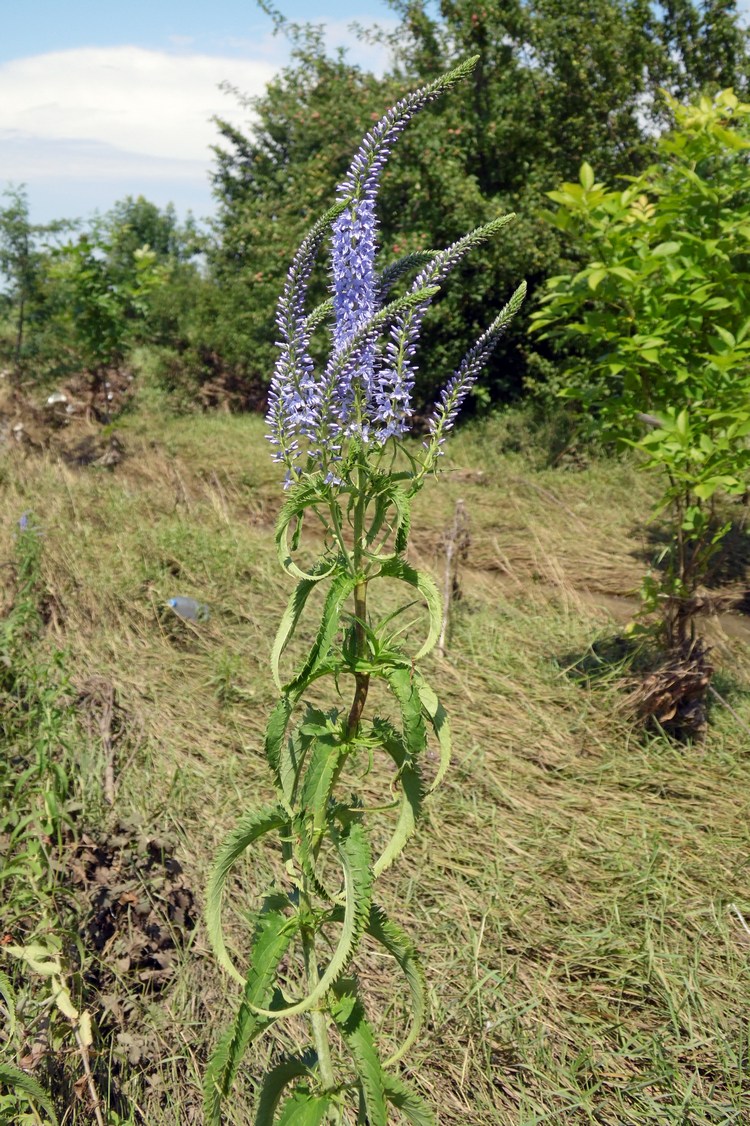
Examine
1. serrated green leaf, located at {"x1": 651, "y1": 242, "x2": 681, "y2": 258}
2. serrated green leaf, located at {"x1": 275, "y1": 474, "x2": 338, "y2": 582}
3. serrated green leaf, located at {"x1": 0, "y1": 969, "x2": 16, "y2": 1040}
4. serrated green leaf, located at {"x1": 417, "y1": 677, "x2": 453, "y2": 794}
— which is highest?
serrated green leaf, located at {"x1": 651, "y1": 242, "x2": 681, "y2": 258}

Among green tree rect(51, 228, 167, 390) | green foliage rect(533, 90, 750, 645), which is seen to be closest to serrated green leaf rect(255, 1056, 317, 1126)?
green foliage rect(533, 90, 750, 645)

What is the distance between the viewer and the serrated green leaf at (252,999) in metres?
1.77

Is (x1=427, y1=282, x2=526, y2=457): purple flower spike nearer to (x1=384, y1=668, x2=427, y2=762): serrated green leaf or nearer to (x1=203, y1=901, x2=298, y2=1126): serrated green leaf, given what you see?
(x1=384, y1=668, x2=427, y2=762): serrated green leaf

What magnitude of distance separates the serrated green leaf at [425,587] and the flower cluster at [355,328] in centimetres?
20

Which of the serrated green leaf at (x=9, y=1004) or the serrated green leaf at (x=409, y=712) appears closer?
the serrated green leaf at (x=409, y=712)

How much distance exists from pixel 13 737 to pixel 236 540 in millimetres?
2446

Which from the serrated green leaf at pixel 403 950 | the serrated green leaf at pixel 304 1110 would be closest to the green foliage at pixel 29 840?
the serrated green leaf at pixel 304 1110

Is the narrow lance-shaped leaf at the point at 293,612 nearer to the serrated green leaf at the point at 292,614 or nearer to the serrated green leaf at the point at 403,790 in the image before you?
the serrated green leaf at the point at 292,614

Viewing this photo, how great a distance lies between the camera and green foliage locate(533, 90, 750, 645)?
382 cm

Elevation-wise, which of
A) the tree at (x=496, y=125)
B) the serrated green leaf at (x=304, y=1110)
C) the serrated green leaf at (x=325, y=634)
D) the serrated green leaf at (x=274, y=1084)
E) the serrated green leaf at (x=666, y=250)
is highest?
the tree at (x=496, y=125)

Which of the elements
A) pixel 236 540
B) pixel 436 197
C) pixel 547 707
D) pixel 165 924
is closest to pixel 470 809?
pixel 547 707

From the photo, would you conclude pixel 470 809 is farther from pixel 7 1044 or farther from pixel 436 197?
pixel 436 197

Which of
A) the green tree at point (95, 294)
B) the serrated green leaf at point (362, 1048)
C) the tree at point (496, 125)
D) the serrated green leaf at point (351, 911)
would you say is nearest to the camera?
the serrated green leaf at point (351, 911)

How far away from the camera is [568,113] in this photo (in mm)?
10633
